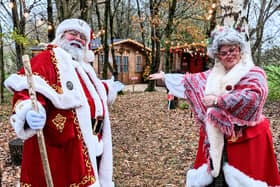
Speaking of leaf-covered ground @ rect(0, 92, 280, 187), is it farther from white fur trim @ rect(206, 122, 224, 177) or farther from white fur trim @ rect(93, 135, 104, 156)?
white fur trim @ rect(206, 122, 224, 177)

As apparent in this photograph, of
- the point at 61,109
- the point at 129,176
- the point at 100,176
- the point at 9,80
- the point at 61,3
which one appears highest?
the point at 61,3

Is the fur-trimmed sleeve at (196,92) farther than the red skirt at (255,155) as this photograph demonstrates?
Yes

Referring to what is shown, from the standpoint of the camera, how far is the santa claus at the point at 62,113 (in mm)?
2100

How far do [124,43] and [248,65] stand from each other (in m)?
19.4

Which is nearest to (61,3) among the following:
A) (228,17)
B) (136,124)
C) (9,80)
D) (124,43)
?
(136,124)

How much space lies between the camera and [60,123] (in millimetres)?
2182

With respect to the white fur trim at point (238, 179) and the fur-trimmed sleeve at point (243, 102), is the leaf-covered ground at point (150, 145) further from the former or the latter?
the fur-trimmed sleeve at point (243, 102)

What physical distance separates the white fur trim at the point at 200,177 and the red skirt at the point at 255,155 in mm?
259

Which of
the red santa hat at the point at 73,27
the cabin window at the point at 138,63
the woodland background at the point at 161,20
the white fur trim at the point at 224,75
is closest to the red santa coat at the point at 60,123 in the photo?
the red santa hat at the point at 73,27

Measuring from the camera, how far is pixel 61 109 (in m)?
2.20

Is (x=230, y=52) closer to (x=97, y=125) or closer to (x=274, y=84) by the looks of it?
(x=97, y=125)

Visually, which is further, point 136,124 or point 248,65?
point 136,124

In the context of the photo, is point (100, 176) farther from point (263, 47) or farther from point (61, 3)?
point (263, 47)

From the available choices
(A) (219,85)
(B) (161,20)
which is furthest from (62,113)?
(B) (161,20)
